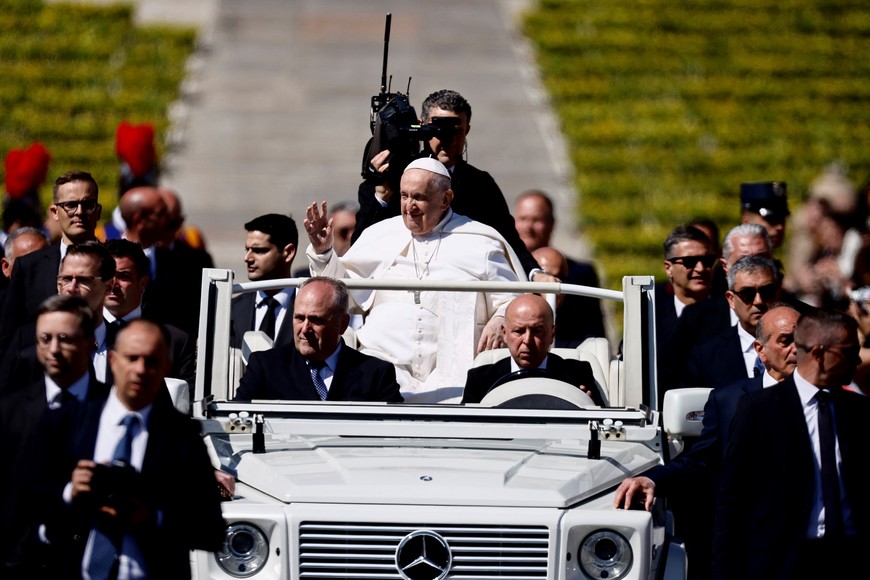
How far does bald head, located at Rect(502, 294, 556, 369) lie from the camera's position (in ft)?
27.7

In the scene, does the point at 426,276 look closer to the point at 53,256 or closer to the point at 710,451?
the point at 53,256

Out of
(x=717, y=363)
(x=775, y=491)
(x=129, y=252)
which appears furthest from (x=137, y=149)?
(x=775, y=491)

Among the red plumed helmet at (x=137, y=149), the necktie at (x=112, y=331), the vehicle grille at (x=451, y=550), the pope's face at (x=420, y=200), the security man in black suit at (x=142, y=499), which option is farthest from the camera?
the red plumed helmet at (x=137, y=149)

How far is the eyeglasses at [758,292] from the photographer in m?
9.26

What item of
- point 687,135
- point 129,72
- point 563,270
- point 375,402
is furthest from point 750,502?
point 129,72

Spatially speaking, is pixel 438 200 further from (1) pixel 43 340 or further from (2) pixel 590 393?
(1) pixel 43 340

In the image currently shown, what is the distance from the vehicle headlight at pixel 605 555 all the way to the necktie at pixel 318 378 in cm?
187

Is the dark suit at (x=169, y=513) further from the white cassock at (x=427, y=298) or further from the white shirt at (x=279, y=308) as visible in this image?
the white shirt at (x=279, y=308)

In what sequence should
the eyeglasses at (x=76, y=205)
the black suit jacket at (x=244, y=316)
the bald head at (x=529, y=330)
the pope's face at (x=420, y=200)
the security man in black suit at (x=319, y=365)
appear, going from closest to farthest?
1. the security man in black suit at (x=319, y=365)
2. the bald head at (x=529, y=330)
3. the pope's face at (x=420, y=200)
4. the eyeglasses at (x=76, y=205)
5. the black suit jacket at (x=244, y=316)

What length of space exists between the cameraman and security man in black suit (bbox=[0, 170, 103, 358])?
5.35ft

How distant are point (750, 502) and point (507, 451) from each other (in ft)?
3.65

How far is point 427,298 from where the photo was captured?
9312 mm

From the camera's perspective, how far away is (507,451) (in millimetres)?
7629

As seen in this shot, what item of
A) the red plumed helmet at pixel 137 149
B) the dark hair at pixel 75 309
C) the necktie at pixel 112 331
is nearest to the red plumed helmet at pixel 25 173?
the red plumed helmet at pixel 137 149
